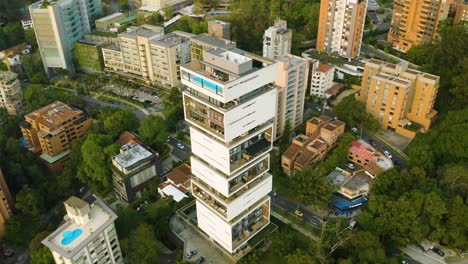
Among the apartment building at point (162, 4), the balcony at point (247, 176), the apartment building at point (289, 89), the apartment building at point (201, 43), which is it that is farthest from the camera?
the apartment building at point (162, 4)

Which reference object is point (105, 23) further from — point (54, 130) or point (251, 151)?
point (251, 151)

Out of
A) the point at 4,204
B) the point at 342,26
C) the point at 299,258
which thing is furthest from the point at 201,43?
the point at 299,258

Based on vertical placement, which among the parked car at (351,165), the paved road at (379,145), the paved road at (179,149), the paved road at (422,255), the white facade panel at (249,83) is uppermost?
the white facade panel at (249,83)

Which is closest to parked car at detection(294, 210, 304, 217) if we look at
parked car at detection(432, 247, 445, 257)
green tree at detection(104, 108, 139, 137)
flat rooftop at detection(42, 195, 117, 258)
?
parked car at detection(432, 247, 445, 257)

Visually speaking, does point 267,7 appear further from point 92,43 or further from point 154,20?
point 92,43

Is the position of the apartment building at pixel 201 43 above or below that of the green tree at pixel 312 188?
above

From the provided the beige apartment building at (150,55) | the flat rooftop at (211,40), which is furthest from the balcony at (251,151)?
the beige apartment building at (150,55)

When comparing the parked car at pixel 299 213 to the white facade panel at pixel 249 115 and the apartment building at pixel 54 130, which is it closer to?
the white facade panel at pixel 249 115
